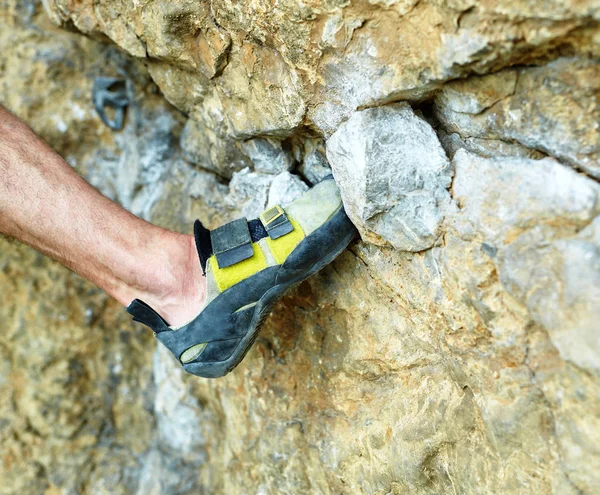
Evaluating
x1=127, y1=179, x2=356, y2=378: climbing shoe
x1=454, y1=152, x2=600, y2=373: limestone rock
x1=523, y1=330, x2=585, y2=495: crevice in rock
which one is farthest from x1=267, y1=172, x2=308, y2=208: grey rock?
x1=523, y1=330, x2=585, y2=495: crevice in rock

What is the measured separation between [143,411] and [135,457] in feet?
0.47

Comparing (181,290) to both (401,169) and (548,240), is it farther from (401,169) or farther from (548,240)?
(548,240)

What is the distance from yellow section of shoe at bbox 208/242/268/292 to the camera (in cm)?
114

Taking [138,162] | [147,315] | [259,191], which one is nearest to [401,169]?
[259,191]

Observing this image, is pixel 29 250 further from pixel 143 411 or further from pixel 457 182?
pixel 457 182

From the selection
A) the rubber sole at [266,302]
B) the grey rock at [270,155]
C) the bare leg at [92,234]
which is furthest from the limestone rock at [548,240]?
the bare leg at [92,234]

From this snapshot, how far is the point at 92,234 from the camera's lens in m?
1.24

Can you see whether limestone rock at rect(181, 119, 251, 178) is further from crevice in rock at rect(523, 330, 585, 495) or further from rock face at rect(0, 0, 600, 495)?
crevice in rock at rect(523, 330, 585, 495)

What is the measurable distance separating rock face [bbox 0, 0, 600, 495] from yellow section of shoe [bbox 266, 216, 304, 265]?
0.39ft

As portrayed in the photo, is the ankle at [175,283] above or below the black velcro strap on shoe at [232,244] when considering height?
below

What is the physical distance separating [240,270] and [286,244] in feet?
0.36

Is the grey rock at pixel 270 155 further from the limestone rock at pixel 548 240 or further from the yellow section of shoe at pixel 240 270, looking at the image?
the limestone rock at pixel 548 240

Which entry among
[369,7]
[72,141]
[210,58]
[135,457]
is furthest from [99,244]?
[135,457]

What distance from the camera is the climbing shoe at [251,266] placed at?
111cm
